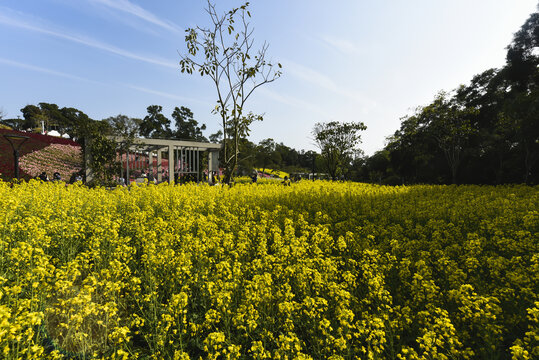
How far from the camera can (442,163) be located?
2289 cm

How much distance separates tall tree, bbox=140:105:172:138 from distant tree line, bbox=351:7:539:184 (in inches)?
2217

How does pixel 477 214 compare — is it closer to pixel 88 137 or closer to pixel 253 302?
pixel 253 302

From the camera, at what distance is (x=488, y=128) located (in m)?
19.0

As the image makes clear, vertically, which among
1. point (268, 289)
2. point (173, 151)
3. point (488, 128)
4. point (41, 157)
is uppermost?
point (488, 128)

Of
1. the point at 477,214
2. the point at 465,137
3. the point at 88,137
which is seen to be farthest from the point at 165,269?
the point at 465,137

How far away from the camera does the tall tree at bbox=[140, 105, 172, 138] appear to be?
206 feet

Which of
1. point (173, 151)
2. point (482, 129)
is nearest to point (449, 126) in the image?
point (482, 129)

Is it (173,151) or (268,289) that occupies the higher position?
(173,151)

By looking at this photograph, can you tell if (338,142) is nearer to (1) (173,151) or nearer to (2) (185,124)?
(1) (173,151)

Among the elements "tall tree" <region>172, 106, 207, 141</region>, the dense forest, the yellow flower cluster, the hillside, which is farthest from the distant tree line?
"tall tree" <region>172, 106, 207, 141</region>

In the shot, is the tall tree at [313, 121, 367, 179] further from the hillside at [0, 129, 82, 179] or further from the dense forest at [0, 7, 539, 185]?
the hillside at [0, 129, 82, 179]

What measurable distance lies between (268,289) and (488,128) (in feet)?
75.3

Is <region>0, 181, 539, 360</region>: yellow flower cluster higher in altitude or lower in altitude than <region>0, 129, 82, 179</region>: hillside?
lower

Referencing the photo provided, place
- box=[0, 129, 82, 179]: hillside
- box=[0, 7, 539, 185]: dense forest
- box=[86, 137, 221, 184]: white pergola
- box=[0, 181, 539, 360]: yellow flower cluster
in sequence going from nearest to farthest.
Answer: box=[0, 181, 539, 360]: yellow flower cluster, box=[0, 7, 539, 185]: dense forest, box=[86, 137, 221, 184]: white pergola, box=[0, 129, 82, 179]: hillside
